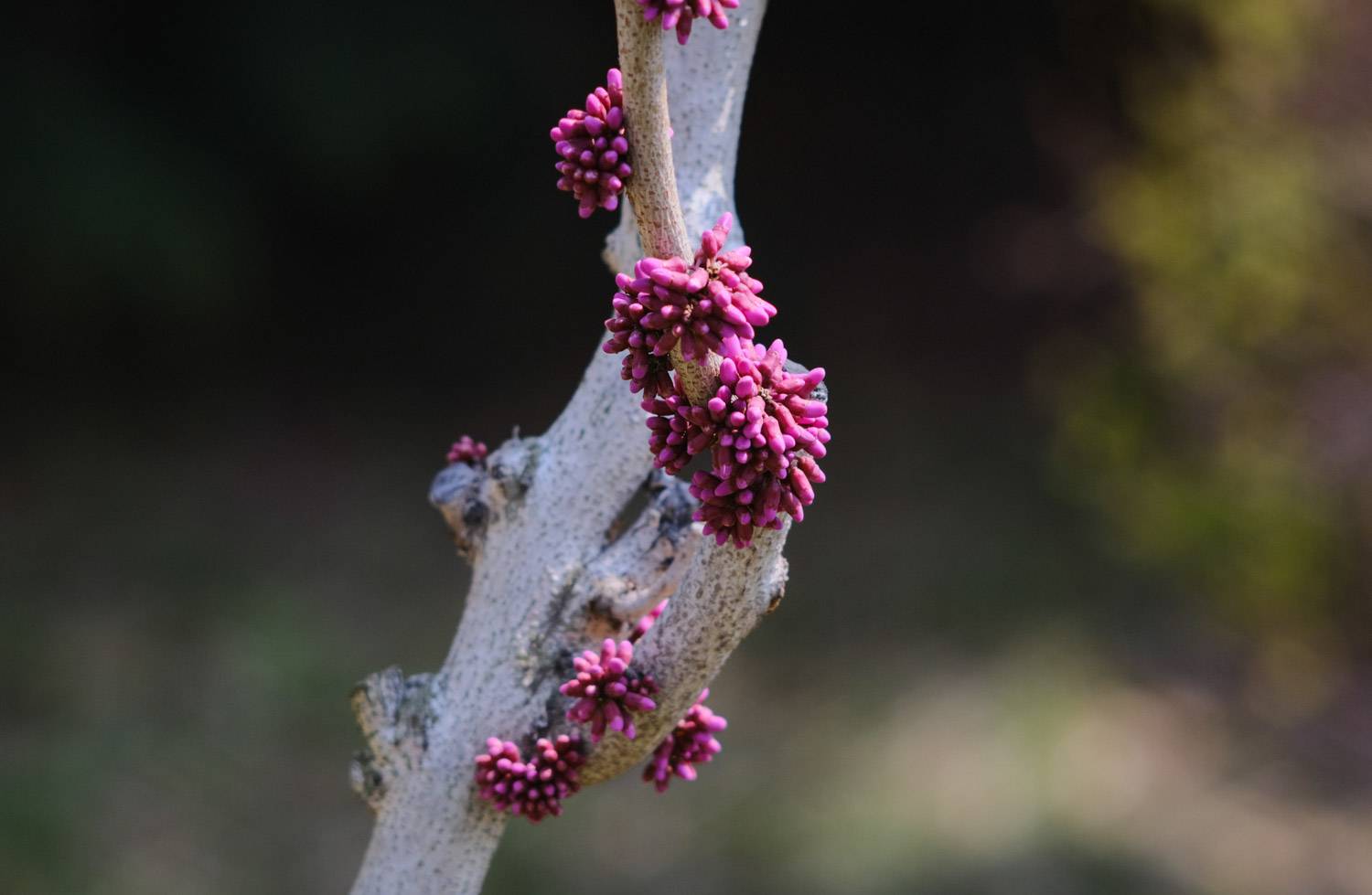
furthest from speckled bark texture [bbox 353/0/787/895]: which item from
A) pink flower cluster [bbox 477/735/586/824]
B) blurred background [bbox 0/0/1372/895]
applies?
blurred background [bbox 0/0/1372/895]

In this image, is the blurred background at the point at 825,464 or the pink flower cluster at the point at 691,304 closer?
the pink flower cluster at the point at 691,304

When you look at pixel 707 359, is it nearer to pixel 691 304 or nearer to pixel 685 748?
pixel 691 304

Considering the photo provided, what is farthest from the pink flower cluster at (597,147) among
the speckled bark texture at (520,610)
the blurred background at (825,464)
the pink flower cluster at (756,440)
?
the blurred background at (825,464)

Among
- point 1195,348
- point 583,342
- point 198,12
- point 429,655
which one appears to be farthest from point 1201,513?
point 198,12

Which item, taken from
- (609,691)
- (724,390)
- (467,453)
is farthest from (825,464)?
(724,390)

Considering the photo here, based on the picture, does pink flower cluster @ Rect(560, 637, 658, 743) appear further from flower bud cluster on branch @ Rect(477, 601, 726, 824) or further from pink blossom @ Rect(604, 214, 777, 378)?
Result: pink blossom @ Rect(604, 214, 777, 378)

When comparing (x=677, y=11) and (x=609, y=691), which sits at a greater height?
(x=677, y=11)

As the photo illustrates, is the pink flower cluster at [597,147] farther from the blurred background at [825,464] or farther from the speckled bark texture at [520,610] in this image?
the blurred background at [825,464]
